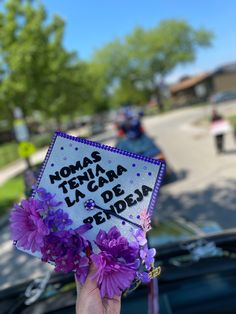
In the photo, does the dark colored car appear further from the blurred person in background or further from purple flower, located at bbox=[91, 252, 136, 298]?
the blurred person in background

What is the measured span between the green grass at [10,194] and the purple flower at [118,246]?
30.8ft

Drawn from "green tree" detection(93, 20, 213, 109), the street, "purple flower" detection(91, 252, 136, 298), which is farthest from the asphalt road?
"green tree" detection(93, 20, 213, 109)

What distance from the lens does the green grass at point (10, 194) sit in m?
11.9

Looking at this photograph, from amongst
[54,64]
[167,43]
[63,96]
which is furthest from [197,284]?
[167,43]

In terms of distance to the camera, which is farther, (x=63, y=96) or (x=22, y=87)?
(x=63, y=96)

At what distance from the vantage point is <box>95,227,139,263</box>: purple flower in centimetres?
161

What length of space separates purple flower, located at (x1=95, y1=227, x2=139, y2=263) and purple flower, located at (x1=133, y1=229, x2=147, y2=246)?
0.02 meters

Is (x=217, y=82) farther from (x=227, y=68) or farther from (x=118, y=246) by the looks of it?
(x=118, y=246)

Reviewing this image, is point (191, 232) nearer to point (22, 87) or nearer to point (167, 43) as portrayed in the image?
point (22, 87)

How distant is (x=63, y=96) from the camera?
2692 centimetres

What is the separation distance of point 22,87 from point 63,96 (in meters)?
11.4

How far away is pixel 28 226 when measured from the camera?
1.72 metres

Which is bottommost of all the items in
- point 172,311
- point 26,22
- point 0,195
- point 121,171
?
point 0,195

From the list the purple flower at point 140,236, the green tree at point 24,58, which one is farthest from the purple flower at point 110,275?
the green tree at point 24,58
